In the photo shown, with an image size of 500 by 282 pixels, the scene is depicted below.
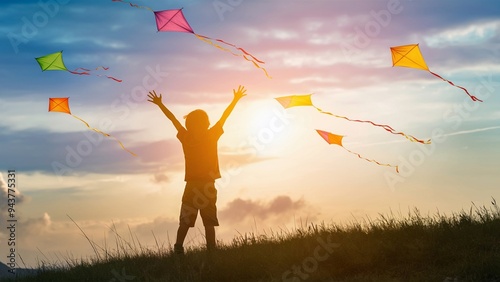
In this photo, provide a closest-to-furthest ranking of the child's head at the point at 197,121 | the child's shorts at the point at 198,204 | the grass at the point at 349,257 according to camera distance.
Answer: the grass at the point at 349,257, the child's shorts at the point at 198,204, the child's head at the point at 197,121

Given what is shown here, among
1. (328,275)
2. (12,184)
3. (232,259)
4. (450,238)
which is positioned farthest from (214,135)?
(12,184)

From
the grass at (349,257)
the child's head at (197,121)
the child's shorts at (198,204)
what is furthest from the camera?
the child's head at (197,121)

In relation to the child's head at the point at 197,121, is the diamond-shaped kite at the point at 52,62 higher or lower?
higher

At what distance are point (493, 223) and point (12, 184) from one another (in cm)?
1100

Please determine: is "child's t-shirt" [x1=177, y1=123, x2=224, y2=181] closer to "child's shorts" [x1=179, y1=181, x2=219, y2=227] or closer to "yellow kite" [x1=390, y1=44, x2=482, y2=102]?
"child's shorts" [x1=179, y1=181, x2=219, y2=227]

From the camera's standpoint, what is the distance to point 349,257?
8023 mm

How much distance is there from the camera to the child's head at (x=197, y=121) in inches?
393

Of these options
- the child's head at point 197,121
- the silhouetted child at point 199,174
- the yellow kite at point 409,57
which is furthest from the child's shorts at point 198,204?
the yellow kite at point 409,57

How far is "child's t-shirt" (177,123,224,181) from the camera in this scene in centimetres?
980

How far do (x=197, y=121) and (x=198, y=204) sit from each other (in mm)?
1429

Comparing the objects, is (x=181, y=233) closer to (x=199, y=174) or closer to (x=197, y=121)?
(x=199, y=174)

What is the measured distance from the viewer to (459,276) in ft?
23.2

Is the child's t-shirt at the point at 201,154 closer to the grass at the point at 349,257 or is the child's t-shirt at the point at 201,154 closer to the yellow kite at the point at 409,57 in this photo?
the grass at the point at 349,257

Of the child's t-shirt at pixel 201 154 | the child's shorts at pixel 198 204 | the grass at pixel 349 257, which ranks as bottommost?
the grass at pixel 349 257
